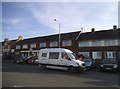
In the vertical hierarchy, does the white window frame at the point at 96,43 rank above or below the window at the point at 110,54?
above

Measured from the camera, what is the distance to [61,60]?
1784cm

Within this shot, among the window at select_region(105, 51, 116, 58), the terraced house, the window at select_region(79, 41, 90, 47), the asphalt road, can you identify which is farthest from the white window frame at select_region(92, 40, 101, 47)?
the asphalt road

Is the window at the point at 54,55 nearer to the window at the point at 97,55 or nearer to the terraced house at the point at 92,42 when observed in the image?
the terraced house at the point at 92,42

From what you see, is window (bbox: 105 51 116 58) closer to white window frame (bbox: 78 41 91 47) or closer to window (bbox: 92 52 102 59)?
window (bbox: 92 52 102 59)

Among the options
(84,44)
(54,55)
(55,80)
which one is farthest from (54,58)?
(84,44)

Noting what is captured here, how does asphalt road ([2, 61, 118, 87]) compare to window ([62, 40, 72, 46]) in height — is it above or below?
below

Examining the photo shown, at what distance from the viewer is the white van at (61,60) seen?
17.1 meters

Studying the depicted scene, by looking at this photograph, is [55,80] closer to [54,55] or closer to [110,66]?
[54,55]

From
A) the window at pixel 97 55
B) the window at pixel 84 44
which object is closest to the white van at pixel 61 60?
the window at pixel 97 55

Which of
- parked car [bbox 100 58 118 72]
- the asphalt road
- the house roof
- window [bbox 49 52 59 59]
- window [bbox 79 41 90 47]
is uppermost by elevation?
the house roof

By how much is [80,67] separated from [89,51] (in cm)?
2564

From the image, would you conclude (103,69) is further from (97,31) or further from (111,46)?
(97,31)

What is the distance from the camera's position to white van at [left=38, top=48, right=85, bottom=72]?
17109 millimetres

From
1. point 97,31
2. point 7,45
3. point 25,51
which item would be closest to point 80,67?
point 97,31
